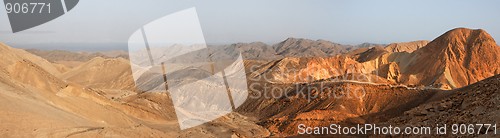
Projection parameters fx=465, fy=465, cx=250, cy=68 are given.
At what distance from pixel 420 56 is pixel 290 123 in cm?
3310

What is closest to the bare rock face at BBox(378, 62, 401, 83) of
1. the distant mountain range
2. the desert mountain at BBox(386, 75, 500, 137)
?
the distant mountain range

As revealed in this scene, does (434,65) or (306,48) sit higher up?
(434,65)

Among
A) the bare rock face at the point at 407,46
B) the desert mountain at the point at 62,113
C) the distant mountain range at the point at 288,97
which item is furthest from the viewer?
the bare rock face at the point at 407,46

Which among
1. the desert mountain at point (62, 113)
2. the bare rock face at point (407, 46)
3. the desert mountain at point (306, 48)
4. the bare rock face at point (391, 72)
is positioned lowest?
the desert mountain at point (306, 48)

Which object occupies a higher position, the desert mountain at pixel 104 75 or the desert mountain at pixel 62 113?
the desert mountain at pixel 62 113

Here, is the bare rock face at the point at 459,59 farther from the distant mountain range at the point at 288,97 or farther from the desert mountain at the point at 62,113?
the desert mountain at the point at 62,113

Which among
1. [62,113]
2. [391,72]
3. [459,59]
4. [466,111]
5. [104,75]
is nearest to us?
[466,111]

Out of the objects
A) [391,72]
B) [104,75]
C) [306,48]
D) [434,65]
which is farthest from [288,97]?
[306,48]

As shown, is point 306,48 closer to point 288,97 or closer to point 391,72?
point 391,72

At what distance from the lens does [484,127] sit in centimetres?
1306

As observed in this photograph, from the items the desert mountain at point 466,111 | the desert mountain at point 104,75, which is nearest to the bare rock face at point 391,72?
the desert mountain at point 104,75

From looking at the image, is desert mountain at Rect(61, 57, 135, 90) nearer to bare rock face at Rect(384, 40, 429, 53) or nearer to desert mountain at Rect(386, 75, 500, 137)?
desert mountain at Rect(386, 75, 500, 137)

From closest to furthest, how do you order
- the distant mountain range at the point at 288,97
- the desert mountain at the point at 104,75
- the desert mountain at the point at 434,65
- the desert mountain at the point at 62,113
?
the desert mountain at the point at 62,113 < the distant mountain range at the point at 288,97 < the desert mountain at the point at 434,65 < the desert mountain at the point at 104,75

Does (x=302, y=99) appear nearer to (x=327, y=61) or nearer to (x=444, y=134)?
(x=327, y=61)
